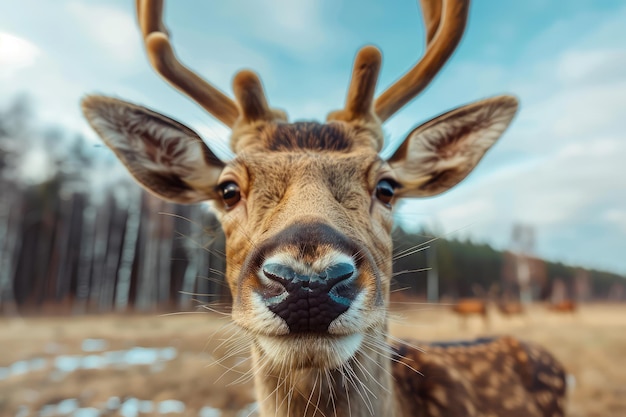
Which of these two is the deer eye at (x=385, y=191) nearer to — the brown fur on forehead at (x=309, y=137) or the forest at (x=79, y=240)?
the brown fur on forehead at (x=309, y=137)

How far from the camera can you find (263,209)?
2.38 meters

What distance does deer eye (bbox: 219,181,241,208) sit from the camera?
2.66 m

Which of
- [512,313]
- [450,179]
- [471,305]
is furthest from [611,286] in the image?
[450,179]

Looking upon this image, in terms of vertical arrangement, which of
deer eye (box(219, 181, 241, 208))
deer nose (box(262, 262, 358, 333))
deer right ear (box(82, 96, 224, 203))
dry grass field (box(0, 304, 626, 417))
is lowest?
dry grass field (box(0, 304, 626, 417))

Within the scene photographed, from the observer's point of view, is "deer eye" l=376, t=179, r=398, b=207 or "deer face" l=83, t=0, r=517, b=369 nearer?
"deer face" l=83, t=0, r=517, b=369

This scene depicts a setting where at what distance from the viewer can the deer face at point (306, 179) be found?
1671 millimetres

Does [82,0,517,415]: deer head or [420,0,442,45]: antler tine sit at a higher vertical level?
[420,0,442,45]: antler tine

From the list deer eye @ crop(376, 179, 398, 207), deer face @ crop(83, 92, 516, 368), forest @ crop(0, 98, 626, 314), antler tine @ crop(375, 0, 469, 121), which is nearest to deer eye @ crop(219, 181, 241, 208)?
deer face @ crop(83, 92, 516, 368)

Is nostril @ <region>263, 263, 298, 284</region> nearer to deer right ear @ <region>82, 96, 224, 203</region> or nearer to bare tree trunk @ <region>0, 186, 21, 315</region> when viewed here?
deer right ear @ <region>82, 96, 224, 203</region>

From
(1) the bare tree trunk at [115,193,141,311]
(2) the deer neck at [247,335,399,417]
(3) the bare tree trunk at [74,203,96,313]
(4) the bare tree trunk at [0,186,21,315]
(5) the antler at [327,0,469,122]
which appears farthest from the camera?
(3) the bare tree trunk at [74,203,96,313]

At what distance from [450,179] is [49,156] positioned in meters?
25.4

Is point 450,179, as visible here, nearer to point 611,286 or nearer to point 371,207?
point 371,207

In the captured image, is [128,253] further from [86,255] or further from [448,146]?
[448,146]

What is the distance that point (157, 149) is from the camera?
10.1 feet
